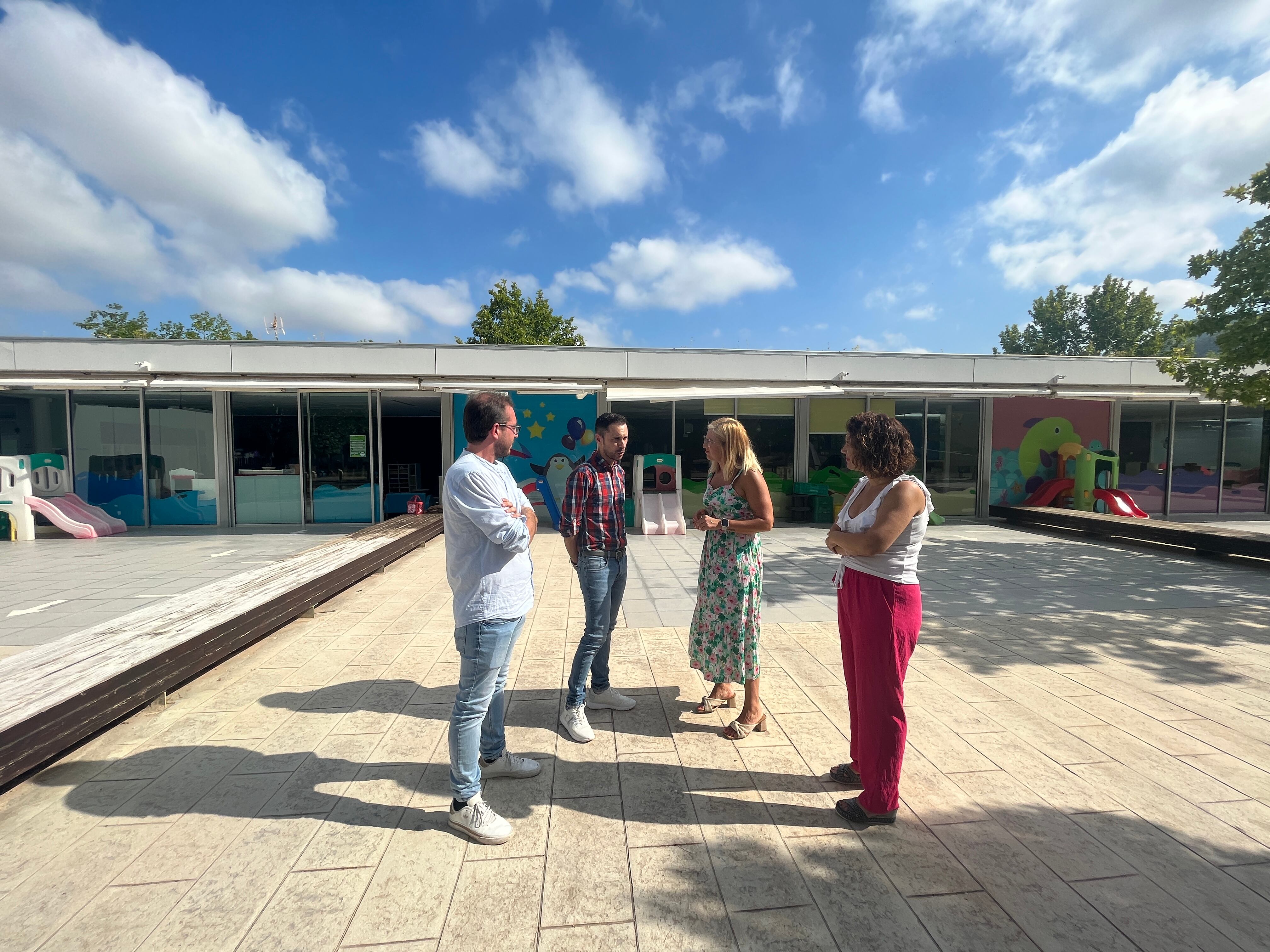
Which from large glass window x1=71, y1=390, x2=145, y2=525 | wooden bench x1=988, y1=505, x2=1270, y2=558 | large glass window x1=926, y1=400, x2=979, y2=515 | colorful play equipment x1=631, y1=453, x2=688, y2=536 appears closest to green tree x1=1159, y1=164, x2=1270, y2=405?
wooden bench x1=988, y1=505, x2=1270, y2=558

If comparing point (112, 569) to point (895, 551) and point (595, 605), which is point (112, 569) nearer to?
point (595, 605)

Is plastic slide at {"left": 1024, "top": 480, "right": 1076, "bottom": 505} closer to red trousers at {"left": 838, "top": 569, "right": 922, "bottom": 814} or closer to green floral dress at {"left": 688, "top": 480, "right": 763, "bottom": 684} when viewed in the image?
green floral dress at {"left": 688, "top": 480, "right": 763, "bottom": 684}

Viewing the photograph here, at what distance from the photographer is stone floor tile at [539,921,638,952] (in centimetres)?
170

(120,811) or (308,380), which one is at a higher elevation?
(308,380)

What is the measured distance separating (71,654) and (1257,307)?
508 inches

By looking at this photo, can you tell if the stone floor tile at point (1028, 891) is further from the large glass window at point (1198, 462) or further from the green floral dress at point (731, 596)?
the large glass window at point (1198, 462)

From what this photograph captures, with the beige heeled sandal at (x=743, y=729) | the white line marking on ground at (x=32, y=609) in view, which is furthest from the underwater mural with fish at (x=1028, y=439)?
the white line marking on ground at (x=32, y=609)

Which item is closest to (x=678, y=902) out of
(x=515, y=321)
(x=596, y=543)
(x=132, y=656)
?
(x=596, y=543)

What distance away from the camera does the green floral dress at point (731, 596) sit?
2.90 metres

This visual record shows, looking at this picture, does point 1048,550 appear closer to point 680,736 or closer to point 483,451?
point 680,736

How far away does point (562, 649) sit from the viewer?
4.29m

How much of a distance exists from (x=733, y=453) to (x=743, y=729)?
1.46 metres

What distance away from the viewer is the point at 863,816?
7.45ft

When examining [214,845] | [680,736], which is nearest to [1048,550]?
[680,736]
